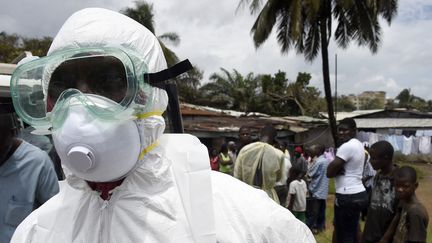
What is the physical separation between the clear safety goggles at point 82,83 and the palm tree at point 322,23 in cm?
1387

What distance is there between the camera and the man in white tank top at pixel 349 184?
5059 millimetres

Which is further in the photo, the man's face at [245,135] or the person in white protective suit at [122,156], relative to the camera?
the man's face at [245,135]

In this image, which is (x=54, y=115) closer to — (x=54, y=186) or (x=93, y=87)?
(x=93, y=87)

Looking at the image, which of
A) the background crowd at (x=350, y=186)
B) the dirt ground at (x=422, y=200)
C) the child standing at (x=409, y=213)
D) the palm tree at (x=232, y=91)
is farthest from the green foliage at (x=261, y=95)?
the child standing at (x=409, y=213)

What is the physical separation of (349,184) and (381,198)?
1101 mm

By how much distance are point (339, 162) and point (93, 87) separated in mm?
4098

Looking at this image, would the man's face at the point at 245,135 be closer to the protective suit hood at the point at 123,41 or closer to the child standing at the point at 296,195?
the child standing at the point at 296,195

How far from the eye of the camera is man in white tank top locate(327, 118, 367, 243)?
5059 millimetres

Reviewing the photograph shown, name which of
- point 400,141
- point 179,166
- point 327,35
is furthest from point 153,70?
point 400,141

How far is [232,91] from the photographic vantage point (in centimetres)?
3038

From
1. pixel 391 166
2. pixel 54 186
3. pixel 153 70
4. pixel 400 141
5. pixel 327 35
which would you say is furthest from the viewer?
pixel 400 141

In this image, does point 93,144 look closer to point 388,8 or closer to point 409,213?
point 409,213

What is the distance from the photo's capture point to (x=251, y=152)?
473 centimetres

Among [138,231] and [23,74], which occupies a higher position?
[23,74]
